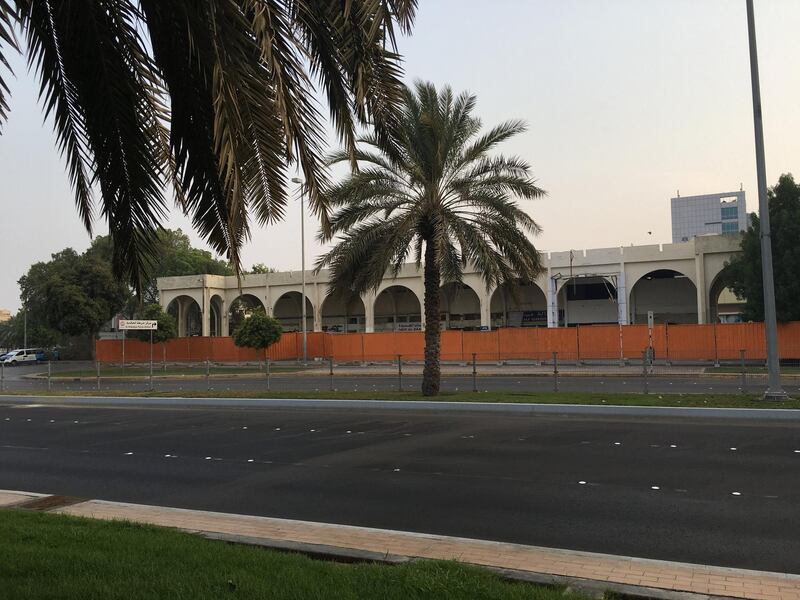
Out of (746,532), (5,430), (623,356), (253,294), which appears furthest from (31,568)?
(253,294)

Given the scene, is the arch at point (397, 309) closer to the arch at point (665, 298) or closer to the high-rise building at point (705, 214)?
the arch at point (665, 298)

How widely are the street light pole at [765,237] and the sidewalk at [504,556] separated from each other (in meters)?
11.9

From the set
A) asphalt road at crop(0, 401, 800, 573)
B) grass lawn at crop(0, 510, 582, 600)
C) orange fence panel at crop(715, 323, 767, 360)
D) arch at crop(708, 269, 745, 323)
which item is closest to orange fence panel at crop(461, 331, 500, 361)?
orange fence panel at crop(715, 323, 767, 360)

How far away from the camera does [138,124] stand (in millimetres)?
5312

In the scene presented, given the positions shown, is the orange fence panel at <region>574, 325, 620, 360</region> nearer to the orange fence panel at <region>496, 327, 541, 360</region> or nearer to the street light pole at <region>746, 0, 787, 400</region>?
the orange fence panel at <region>496, 327, 541, 360</region>

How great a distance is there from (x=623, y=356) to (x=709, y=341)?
3997 mm

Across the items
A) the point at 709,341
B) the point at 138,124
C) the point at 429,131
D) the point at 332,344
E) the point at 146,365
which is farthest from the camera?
the point at 146,365

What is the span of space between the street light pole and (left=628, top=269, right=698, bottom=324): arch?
109 feet

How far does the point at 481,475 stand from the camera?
8.94 metres

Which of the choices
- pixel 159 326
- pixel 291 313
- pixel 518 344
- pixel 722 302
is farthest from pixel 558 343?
pixel 291 313

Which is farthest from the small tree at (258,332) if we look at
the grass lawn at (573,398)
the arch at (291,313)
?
the arch at (291,313)

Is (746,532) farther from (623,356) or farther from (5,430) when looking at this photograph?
(623,356)

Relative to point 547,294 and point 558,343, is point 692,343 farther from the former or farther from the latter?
point 547,294

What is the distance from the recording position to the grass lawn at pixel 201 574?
13.6ft
